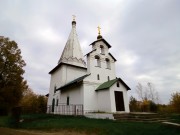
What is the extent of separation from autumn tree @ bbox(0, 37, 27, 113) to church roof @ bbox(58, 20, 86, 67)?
274 inches

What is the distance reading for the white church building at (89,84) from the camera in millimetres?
15750

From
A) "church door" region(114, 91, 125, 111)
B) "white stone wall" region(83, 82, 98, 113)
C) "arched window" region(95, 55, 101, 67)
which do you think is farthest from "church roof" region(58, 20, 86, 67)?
"church door" region(114, 91, 125, 111)

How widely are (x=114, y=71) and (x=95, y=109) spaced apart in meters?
5.79

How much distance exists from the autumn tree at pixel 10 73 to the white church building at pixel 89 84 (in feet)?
16.7

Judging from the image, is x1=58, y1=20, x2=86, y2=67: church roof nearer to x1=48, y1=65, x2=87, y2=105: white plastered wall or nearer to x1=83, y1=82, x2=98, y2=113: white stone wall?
x1=48, y1=65, x2=87, y2=105: white plastered wall

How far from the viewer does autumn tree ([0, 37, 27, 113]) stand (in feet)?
53.2

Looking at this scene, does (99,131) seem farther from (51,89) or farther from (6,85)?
(51,89)

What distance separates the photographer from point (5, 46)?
17172 mm

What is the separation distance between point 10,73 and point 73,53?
9557 mm

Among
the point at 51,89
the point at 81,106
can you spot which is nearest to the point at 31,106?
the point at 51,89

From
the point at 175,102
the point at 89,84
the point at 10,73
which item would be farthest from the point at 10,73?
the point at 175,102

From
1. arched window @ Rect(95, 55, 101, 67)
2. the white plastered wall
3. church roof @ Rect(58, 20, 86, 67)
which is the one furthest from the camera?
church roof @ Rect(58, 20, 86, 67)

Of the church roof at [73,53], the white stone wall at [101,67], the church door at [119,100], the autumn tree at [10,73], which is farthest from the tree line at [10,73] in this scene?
the church door at [119,100]

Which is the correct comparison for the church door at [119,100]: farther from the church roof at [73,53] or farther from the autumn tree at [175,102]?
the autumn tree at [175,102]
